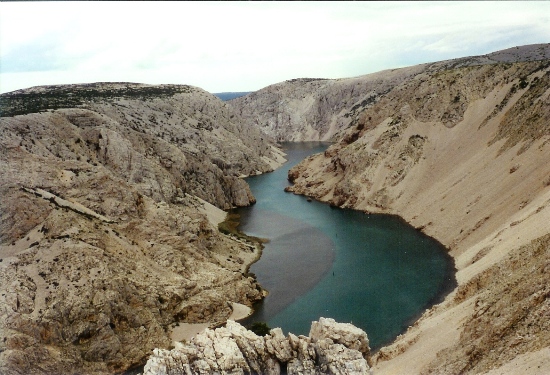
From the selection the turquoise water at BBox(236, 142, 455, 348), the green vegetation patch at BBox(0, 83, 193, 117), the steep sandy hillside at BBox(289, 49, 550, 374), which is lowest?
the turquoise water at BBox(236, 142, 455, 348)

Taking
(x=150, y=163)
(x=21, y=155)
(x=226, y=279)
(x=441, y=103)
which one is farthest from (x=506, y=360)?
(x=441, y=103)

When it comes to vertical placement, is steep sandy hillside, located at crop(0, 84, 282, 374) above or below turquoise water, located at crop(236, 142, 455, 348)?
above

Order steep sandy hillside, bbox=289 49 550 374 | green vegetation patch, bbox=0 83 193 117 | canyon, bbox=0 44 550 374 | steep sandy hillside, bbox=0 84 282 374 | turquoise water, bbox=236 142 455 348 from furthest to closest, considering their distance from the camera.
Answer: green vegetation patch, bbox=0 83 193 117 → turquoise water, bbox=236 142 455 348 → steep sandy hillside, bbox=0 84 282 374 → canyon, bbox=0 44 550 374 → steep sandy hillside, bbox=289 49 550 374

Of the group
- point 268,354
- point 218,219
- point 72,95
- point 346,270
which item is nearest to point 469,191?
point 346,270

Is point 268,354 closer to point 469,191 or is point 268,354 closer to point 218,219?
point 469,191

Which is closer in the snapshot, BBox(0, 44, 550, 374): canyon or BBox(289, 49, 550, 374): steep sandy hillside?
BBox(289, 49, 550, 374): steep sandy hillside

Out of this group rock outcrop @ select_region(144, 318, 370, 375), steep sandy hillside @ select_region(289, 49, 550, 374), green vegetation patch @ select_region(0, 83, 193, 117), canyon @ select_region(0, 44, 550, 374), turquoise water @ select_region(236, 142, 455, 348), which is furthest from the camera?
green vegetation patch @ select_region(0, 83, 193, 117)

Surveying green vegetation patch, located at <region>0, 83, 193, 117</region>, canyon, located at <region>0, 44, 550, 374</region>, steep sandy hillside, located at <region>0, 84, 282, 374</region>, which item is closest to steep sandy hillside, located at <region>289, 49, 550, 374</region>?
canyon, located at <region>0, 44, 550, 374</region>

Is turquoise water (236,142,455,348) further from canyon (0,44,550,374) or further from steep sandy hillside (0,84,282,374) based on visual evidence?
steep sandy hillside (0,84,282,374)
